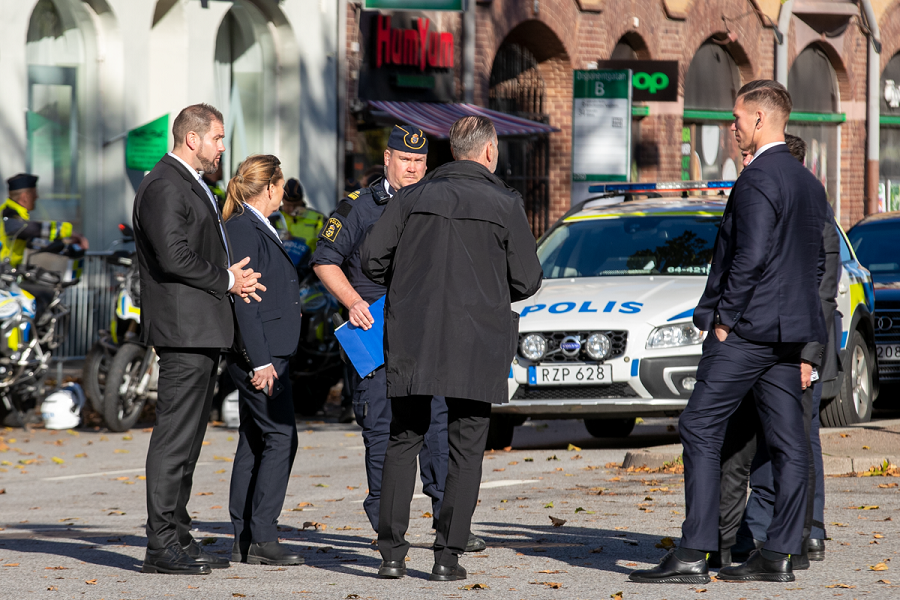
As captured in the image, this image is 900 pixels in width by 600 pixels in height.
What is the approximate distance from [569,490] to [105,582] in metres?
3.34

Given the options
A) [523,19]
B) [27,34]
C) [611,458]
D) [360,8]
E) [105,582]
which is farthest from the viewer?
[523,19]

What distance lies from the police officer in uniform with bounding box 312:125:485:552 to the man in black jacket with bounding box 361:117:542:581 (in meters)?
0.62

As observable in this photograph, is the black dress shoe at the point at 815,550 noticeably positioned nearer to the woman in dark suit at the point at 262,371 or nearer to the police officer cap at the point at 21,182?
the woman in dark suit at the point at 262,371

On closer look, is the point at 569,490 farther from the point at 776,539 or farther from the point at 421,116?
the point at 421,116

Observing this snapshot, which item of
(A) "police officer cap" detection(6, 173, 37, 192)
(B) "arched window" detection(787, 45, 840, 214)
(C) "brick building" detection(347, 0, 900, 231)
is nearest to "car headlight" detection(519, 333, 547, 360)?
(A) "police officer cap" detection(6, 173, 37, 192)

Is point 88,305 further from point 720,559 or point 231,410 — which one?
point 720,559

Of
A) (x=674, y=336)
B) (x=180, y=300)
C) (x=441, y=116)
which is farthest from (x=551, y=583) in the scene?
(x=441, y=116)

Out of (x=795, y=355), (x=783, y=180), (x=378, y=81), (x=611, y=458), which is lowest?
(x=611, y=458)

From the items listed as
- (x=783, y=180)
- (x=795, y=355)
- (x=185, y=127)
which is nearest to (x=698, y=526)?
(x=795, y=355)

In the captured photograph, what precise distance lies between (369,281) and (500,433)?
4.42m

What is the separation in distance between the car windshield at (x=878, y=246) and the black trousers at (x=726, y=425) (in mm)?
8209

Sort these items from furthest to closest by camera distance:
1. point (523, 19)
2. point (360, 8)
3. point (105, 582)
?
point (523, 19)
point (360, 8)
point (105, 582)

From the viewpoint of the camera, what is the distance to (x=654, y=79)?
22.3m

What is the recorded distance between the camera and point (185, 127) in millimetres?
6301
